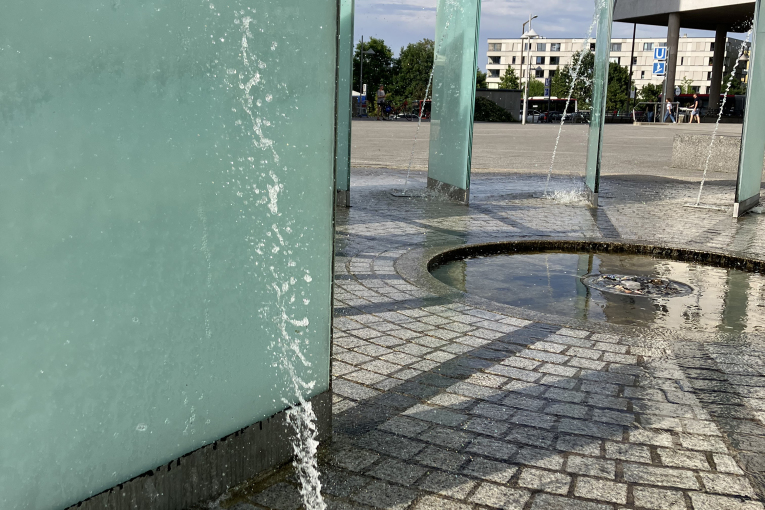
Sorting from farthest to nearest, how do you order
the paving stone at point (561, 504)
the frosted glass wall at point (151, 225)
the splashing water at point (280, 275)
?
the paving stone at point (561, 504) < the splashing water at point (280, 275) < the frosted glass wall at point (151, 225)

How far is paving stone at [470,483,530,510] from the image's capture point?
8.72ft

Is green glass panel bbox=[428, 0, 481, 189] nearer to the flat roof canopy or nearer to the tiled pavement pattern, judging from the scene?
the tiled pavement pattern

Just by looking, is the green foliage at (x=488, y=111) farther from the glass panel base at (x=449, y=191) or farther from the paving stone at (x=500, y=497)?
the paving stone at (x=500, y=497)

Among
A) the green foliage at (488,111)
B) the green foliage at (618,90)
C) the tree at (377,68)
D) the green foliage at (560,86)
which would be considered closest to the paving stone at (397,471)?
the green foliage at (488,111)

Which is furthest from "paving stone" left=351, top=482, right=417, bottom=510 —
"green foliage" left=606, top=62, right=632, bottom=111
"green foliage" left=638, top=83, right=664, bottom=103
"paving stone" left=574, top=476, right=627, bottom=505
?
"green foliage" left=638, top=83, right=664, bottom=103

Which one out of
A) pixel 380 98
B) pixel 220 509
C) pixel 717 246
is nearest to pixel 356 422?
pixel 220 509

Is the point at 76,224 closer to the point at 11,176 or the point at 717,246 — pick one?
the point at 11,176

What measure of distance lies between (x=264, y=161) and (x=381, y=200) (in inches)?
317

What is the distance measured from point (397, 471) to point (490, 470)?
1.15ft

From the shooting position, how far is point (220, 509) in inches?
103

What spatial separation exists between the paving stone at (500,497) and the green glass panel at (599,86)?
340 inches

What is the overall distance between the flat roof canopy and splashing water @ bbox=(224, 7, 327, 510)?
145 feet

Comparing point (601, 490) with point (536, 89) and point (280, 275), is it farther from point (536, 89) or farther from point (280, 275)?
point (536, 89)

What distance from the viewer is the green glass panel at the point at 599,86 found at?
10.6m
